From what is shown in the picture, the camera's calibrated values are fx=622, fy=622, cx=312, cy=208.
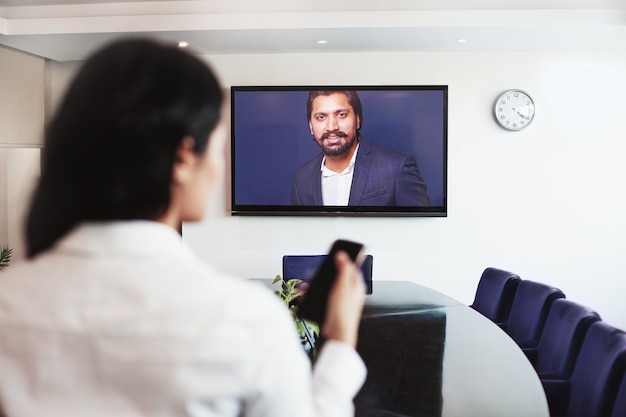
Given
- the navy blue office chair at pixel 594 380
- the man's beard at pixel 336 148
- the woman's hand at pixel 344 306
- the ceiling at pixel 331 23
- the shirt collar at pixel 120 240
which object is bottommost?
the navy blue office chair at pixel 594 380

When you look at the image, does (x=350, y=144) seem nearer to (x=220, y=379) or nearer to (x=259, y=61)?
(x=259, y=61)

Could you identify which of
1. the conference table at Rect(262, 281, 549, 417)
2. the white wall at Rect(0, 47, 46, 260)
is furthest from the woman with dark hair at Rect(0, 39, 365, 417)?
the white wall at Rect(0, 47, 46, 260)

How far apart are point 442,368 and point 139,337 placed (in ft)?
5.56

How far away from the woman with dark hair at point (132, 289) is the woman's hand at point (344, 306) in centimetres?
15

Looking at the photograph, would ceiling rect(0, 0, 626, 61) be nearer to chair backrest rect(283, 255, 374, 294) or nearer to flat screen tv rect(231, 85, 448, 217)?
flat screen tv rect(231, 85, 448, 217)

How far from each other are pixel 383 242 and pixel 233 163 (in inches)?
58.4

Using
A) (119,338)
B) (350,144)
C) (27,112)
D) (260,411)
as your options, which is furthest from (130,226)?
(27,112)

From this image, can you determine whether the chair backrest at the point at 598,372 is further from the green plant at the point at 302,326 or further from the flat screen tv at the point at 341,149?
the flat screen tv at the point at 341,149

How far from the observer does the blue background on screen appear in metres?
5.29

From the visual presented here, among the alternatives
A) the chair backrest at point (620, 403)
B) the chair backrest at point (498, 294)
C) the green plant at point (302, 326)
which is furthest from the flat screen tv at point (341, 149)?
the chair backrest at point (620, 403)

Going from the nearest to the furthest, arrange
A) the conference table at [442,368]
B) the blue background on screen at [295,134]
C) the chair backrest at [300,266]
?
the conference table at [442,368]
the chair backrest at [300,266]
the blue background on screen at [295,134]

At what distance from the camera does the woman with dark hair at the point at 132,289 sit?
709 millimetres

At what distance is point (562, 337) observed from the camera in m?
2.73

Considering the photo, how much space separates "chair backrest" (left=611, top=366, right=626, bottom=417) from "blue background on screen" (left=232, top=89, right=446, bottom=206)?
133 inches
